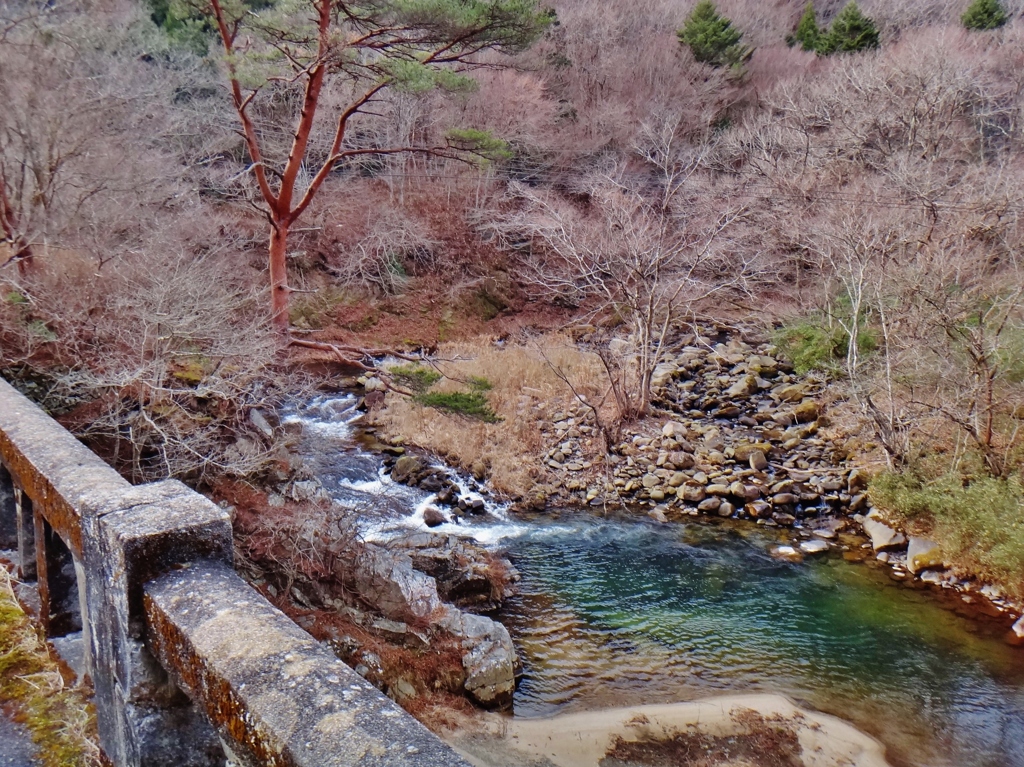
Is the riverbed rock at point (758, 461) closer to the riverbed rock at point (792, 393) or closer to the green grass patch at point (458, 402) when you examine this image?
the riverbed rock at point (792, 393)

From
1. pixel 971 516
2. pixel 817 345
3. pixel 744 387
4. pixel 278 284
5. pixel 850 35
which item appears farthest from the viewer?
pixel 850 35

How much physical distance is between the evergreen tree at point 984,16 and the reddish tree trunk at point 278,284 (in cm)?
2867

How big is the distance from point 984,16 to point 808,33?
6287 mm

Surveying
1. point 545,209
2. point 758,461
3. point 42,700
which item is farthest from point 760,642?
point 545,209

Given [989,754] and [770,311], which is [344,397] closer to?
A: [770,311]

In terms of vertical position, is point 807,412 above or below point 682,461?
above

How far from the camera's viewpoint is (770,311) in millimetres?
19391

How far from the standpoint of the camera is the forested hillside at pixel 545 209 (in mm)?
8461

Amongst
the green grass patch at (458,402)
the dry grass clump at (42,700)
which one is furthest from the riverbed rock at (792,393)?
the dry grass clump at (42,700)

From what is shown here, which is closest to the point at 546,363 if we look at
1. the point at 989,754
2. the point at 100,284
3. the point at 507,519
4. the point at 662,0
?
the point at 507,519

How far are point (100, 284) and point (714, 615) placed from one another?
9227mm

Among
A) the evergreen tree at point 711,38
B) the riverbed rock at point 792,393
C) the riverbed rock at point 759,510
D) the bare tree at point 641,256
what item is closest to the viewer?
the riverbed rock at point 759,510

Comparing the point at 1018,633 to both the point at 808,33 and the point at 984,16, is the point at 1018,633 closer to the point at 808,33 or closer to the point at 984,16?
the point at 984,16

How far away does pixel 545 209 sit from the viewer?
20.9 meters
